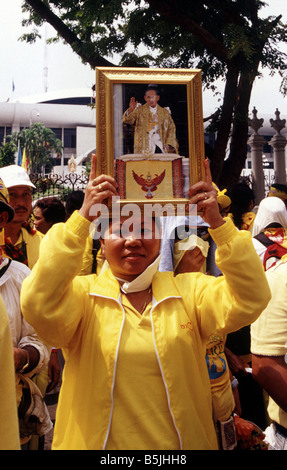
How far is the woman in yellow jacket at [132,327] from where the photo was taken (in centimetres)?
157

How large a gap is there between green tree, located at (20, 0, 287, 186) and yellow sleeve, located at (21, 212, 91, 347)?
6.61 m

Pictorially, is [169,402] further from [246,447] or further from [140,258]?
[246,447]

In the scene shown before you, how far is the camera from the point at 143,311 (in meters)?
1.76

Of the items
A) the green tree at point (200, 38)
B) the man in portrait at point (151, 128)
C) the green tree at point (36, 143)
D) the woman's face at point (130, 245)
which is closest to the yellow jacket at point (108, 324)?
the woman's face at point (130, 245)

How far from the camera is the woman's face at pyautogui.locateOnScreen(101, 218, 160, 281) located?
68.7 inches

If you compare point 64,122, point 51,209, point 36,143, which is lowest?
point 51,209

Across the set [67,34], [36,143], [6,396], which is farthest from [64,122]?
[6,396]

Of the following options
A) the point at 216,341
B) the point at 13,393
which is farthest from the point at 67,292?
the point at 216,341

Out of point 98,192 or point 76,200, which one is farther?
point 76,200

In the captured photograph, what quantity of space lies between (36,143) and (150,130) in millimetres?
49339

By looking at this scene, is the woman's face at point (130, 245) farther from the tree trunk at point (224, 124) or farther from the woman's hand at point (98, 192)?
the tree trunk at point (224, 124)

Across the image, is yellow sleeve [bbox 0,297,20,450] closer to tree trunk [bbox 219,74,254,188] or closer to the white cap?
the white cap

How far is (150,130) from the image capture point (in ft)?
6.37

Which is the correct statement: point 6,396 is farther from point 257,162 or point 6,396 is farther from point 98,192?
point 257,162
